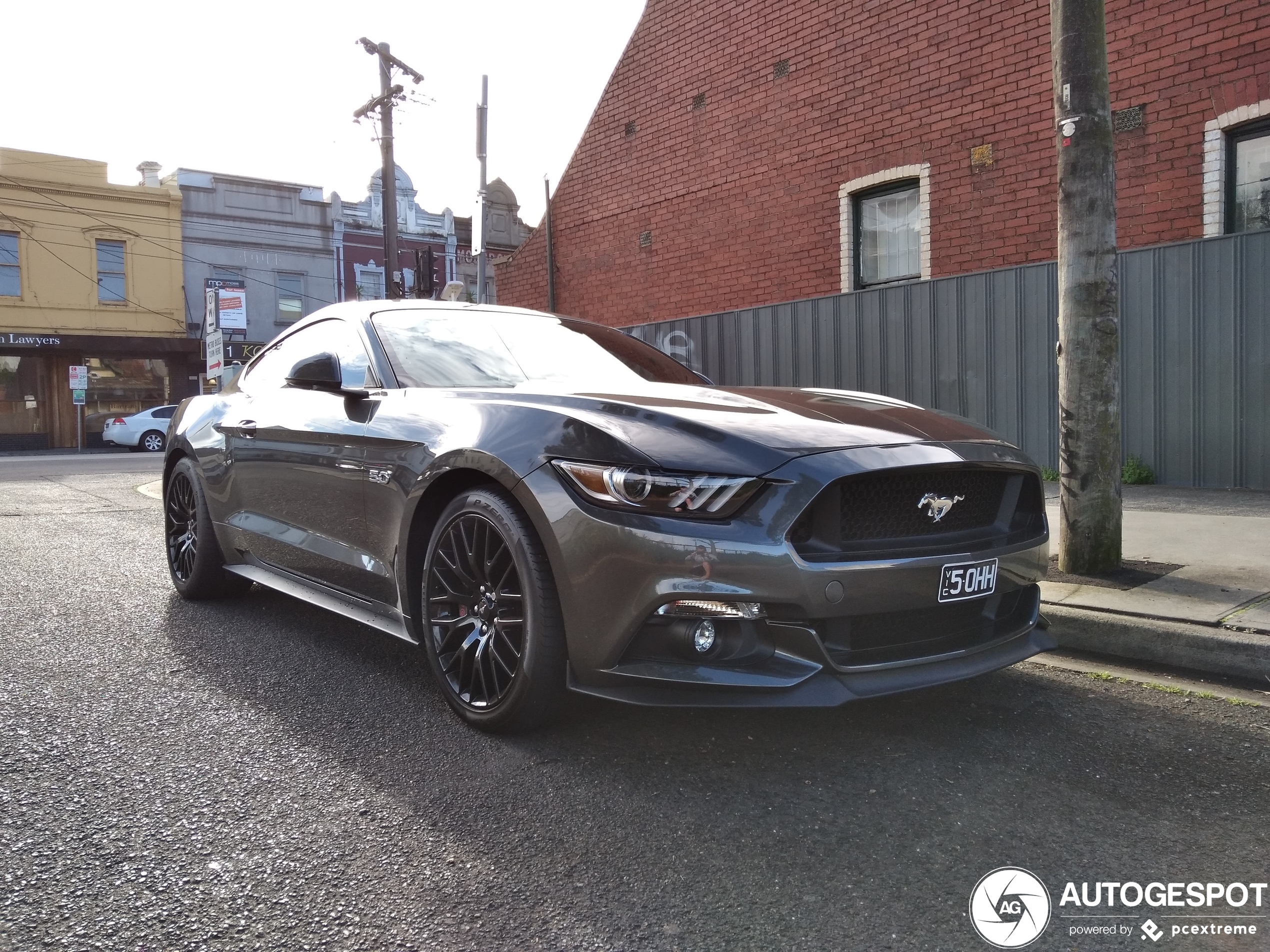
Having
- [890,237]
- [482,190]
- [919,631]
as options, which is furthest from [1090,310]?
[482,190]

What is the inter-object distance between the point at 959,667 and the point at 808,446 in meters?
0.79

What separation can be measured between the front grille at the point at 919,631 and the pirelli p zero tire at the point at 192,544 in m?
3.52

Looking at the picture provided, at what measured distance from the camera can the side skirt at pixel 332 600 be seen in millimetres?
3592

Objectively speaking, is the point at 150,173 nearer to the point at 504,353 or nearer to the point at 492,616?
the point at 504,353

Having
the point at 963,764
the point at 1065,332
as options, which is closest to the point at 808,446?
the point at 963,764

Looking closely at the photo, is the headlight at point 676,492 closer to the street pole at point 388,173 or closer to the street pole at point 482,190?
the street pole at point 482,190

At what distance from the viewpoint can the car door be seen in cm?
381

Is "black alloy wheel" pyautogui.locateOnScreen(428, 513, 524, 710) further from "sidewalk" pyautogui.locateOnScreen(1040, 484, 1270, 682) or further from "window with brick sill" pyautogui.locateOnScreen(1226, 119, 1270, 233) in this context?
"window with brick sill" pyautogui.locateOnScreen(1226, 119, 1270, 233)

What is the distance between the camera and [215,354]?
15.0m

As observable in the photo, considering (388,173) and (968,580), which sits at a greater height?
(388,173)

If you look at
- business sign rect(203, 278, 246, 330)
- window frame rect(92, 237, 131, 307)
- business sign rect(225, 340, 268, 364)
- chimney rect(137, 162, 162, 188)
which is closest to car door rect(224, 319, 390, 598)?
business sign rect(203, 278, 246, 330)

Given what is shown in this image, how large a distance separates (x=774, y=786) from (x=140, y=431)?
2891cm

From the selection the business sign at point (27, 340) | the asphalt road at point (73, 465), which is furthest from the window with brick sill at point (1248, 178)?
the business sign at point (27, 340)

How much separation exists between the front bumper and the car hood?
0.11m
